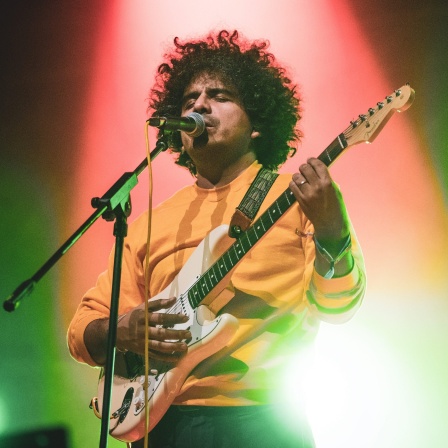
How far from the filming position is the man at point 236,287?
1560mm

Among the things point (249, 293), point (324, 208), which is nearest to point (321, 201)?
point (324, 208)

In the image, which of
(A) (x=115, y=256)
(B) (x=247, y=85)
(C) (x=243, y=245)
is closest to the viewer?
(A) (x=115, y=256)

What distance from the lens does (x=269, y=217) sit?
5.45 ft

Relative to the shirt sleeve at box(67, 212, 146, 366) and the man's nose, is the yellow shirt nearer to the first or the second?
the shirt sleeve at box(67, 212, 146, 366)

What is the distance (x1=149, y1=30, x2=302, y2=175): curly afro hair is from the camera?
7.45 feet

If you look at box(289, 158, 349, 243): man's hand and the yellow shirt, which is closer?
box(289, 158, 349, 243): man's hand

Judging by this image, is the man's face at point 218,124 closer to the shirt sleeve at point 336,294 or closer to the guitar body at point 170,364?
the guitar body at point 170,364

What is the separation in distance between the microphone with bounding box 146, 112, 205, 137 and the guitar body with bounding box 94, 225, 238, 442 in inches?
12.1

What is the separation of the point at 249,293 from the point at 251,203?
269 millimetres

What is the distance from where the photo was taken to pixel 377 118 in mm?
1581

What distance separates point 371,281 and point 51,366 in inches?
51.6

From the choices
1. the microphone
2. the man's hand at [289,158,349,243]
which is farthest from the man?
the microphone

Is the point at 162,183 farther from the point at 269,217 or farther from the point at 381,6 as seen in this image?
Result: the point at 381,6

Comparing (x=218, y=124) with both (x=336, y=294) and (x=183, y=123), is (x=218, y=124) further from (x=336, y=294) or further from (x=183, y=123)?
(x=336, y=294)
